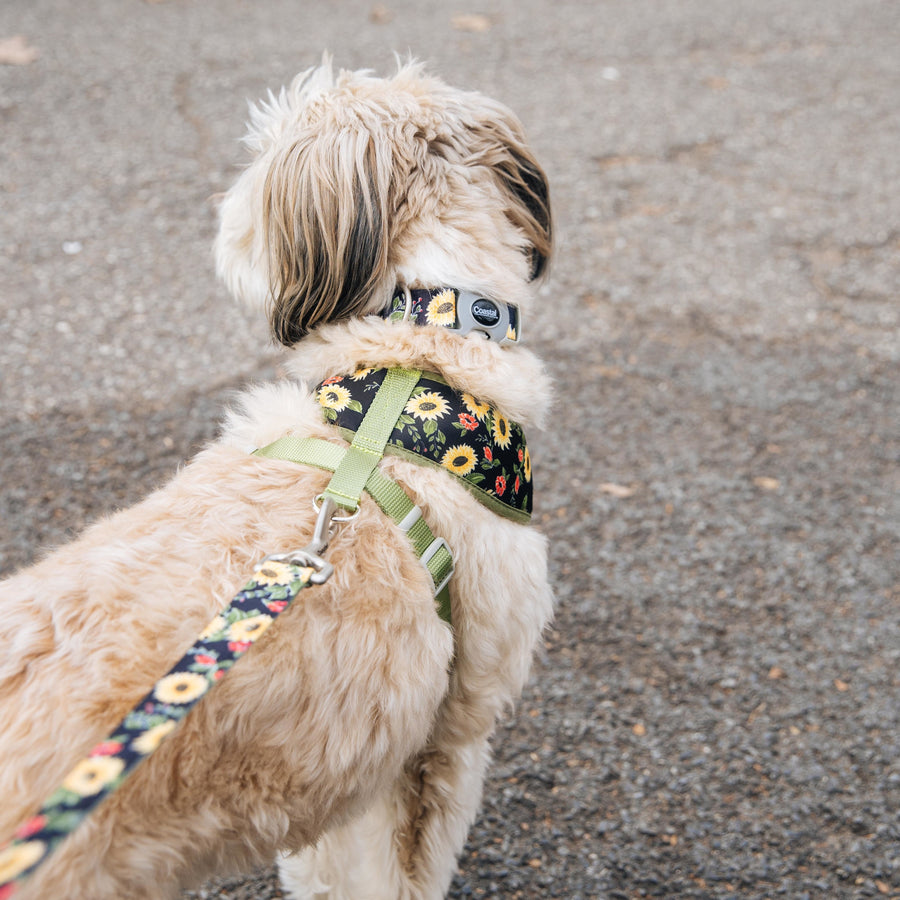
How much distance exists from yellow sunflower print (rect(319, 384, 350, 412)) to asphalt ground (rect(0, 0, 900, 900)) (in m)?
1.37

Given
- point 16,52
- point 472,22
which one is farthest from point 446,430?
point 472,22

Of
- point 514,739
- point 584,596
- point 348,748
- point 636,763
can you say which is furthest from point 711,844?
point 348,748

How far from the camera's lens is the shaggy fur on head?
4.17 feet

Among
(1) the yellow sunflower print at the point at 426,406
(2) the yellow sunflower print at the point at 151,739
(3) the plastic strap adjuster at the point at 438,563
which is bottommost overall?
(3) the plastic strap adjuster at the point at 438,563

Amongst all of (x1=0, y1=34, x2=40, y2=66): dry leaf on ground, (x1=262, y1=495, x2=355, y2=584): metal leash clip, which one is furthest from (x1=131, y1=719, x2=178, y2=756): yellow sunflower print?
(x1=0, y1=34, x2=40, y2=66): dry leaf on ground

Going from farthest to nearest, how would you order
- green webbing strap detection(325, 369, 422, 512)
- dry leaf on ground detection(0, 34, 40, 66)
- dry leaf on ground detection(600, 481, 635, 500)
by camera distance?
dry leaf on ground detection(0, 34, 40, 66) → dry leaf on ground detection(600, 481, 635, 500) → green webbing strap detection(325, 369, 422, 512)

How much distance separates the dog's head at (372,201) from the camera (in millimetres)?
1828

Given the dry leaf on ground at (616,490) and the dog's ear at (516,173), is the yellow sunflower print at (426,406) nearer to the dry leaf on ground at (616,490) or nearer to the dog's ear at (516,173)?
the dog's ear at (516,173)

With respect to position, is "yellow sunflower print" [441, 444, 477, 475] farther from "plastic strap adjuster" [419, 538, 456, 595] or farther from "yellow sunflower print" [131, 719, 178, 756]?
"yellow sunflower print" [131, 719, 178, 756]

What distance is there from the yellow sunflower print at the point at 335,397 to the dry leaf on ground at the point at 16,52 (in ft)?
18.2

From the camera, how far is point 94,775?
3.32 ft

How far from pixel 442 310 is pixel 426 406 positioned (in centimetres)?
27

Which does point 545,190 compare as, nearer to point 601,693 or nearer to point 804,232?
point 601,693

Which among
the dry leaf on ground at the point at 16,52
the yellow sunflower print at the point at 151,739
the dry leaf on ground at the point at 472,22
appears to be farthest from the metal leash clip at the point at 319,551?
the dry leaf on ground at the point at 472,22
